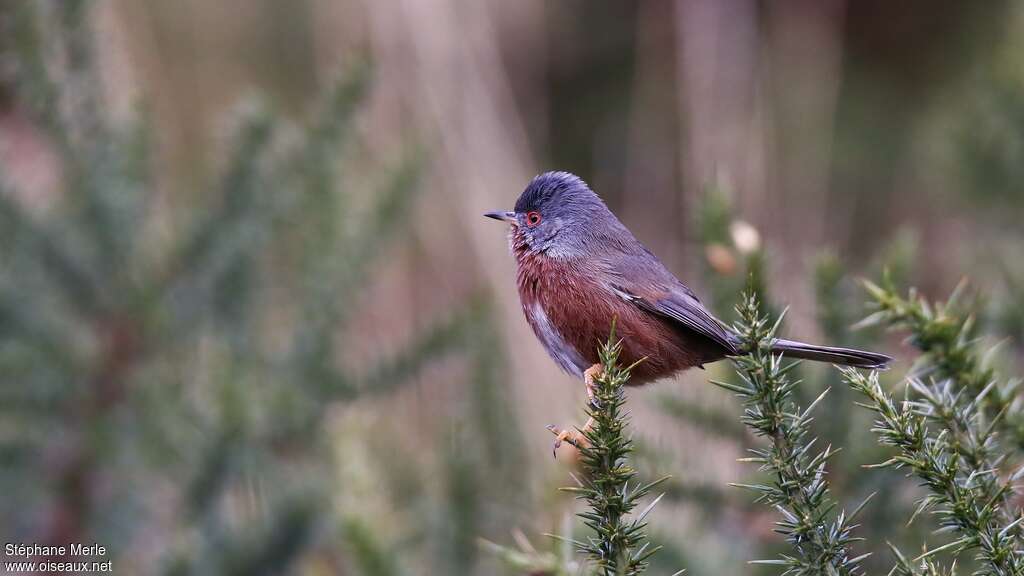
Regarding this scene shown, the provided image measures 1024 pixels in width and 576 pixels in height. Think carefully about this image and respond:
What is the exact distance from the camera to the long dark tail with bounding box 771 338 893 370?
247 centimetres

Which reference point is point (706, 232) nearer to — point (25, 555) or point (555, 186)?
point (555, 186)

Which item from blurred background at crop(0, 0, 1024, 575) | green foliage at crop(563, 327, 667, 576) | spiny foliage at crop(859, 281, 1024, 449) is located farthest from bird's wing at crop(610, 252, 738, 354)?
green foliage at crop(563, 327, 667, 576)

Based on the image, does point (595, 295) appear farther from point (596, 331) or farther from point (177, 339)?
point (177, 339)

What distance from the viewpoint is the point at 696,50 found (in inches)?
238

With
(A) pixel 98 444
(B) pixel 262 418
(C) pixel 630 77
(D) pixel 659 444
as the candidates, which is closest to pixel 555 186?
(D) pixel 659 444

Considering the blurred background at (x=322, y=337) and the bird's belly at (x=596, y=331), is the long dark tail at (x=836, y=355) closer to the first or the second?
the blurred background at (x=322, y=337)

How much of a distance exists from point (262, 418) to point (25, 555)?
94cm

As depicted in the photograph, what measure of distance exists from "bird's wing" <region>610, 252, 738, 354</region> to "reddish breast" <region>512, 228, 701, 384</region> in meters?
0.04

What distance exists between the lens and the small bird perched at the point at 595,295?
300cm

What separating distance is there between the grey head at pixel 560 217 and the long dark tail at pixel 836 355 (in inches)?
35.9

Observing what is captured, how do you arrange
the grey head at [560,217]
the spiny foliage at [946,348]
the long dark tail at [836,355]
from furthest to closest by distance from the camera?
the grey head at [560,217]
the long dark tail at [836,355]
the spiny foliage at [946,348]

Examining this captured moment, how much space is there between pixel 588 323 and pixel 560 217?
1.76ft

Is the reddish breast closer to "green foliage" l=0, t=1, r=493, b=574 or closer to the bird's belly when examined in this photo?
the bird's belly

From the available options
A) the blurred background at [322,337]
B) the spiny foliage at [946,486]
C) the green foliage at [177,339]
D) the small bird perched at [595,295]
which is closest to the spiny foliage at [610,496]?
the blurred background at [322,337]
